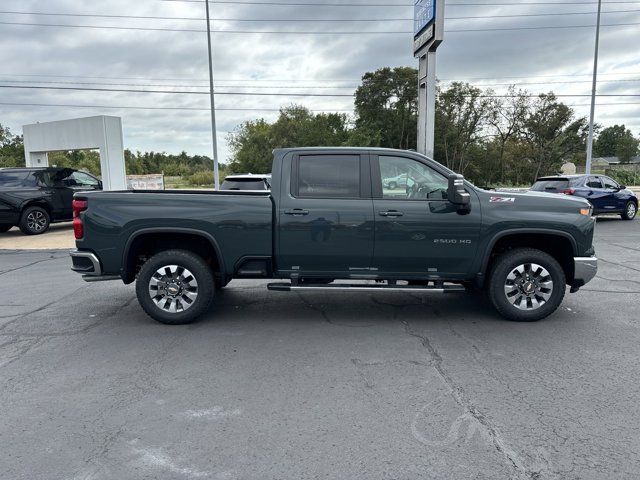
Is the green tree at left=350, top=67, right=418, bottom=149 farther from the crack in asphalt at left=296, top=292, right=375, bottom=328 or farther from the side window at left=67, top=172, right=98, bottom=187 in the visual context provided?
the crack in asphalt at left=296, top=292, right=375, bottom=328

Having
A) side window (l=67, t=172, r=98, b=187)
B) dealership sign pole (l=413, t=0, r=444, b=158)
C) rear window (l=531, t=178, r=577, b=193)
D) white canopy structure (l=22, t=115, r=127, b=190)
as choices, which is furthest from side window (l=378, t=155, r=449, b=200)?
white canopy structure (l=22, t=115, r=127, b=190)

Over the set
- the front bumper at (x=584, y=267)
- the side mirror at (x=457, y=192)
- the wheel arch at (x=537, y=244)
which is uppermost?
the side mirror at (x=457, y=192)

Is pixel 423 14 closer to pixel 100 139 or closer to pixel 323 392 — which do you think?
pixel 323 392

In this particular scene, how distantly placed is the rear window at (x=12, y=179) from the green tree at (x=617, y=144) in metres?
114

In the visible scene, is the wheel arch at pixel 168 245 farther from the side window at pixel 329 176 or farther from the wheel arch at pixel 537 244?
the wheel arch at pixel 537 244

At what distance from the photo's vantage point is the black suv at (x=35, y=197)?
13.3 meters

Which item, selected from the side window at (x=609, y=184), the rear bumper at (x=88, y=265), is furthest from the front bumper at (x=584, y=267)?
the side window at (x=609, y=184)

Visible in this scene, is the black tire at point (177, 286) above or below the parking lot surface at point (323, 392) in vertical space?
→ above

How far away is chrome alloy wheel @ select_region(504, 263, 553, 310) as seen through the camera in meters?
5.35

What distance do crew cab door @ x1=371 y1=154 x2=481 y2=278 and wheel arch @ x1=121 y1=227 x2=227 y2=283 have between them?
188cm

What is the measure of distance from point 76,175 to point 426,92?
1091 centimetres

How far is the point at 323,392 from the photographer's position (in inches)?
148

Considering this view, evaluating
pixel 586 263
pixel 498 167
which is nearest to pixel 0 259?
pixel 586 263

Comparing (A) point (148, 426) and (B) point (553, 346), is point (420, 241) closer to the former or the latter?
(B) point (553, 346)
